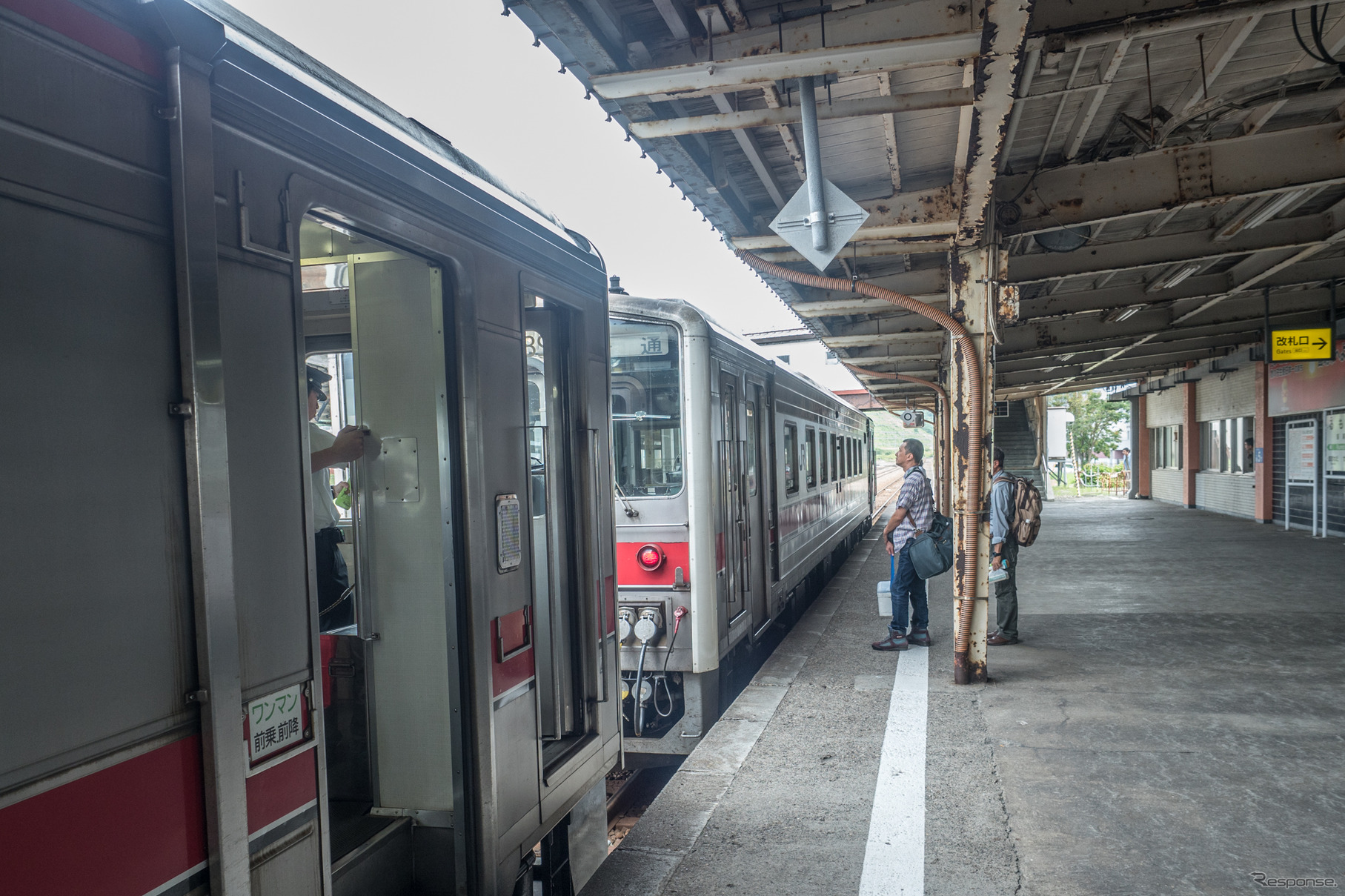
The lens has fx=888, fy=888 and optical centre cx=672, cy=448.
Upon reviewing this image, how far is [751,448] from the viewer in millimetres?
7273

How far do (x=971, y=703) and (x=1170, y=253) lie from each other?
5.02 metres

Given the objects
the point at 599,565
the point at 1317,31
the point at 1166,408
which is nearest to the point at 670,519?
the point at 599,565

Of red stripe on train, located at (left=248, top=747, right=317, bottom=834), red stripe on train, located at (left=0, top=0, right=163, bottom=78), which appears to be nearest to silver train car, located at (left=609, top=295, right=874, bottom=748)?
red stripe on train, located at (left=248, top=747, right=317, bottom=834)

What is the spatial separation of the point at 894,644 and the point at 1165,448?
844 inches

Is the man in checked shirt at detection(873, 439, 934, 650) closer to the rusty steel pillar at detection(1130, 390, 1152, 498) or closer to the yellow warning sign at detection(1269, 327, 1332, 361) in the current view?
the yellow warning sign at detection(1269, 327, 1332, 361)

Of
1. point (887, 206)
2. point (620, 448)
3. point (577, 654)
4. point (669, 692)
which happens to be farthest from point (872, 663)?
point (577, 654)

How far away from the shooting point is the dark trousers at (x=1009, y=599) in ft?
24.7

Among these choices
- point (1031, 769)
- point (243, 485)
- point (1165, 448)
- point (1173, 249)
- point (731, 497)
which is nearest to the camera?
point (243, 485)

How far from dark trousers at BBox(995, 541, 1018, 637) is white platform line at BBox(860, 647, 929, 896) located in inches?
63.3

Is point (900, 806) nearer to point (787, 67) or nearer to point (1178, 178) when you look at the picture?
point (787, 67)

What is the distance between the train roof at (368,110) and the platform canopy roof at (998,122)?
2.57 feet

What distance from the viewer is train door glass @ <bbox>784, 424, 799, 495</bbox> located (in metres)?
8.79

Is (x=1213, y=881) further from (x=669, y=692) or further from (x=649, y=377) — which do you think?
(x=649, y=377)

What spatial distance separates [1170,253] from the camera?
831 centimetres
